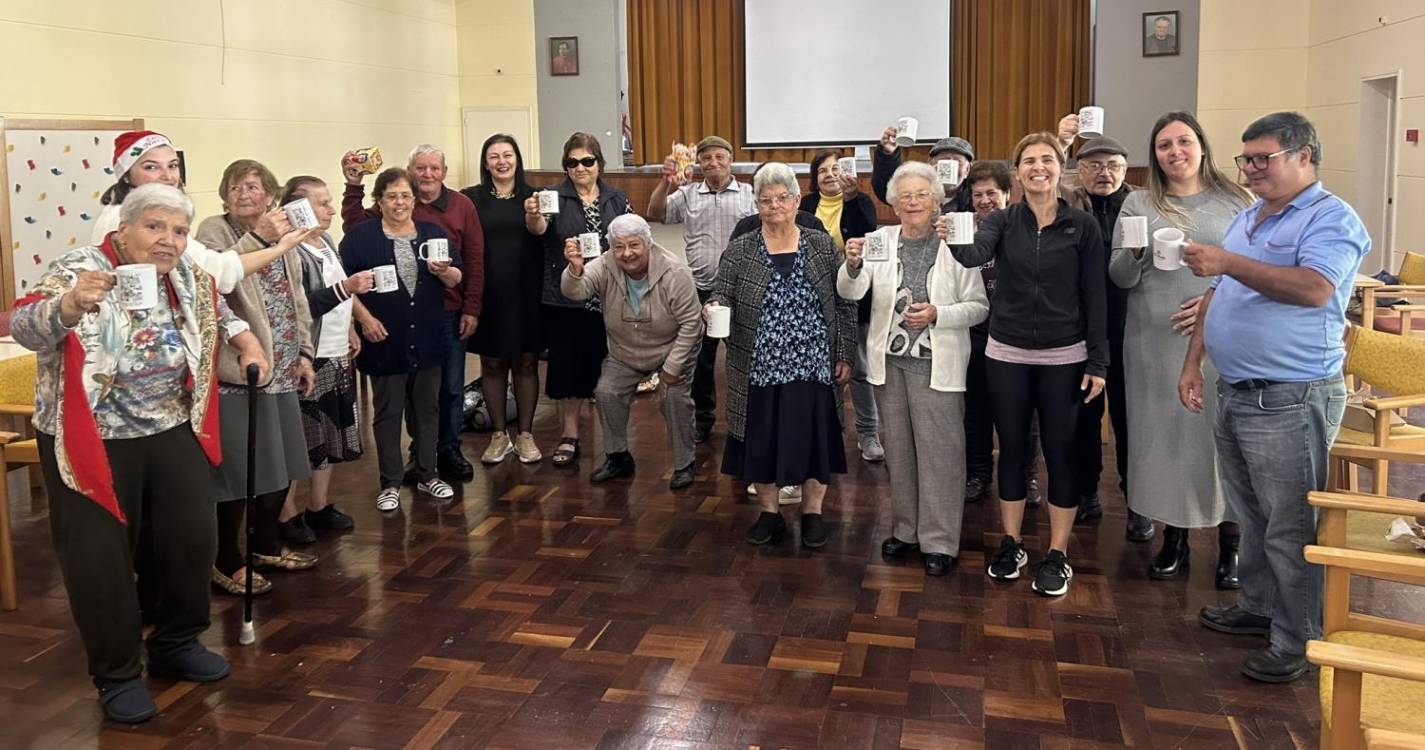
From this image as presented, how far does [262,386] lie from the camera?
12.2ft

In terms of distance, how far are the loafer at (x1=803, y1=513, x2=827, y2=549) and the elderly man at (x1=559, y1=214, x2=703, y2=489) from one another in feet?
2.85

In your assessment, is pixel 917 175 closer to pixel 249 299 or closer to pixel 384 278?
pixel 384 278

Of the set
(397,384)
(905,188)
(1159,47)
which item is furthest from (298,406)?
(1159,47)

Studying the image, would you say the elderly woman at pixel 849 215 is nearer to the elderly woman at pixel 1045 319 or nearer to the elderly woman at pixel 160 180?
the elderly woman at pixel 1045 319

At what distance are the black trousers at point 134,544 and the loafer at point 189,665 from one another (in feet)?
0.07

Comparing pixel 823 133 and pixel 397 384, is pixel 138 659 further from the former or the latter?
pixel 823 133

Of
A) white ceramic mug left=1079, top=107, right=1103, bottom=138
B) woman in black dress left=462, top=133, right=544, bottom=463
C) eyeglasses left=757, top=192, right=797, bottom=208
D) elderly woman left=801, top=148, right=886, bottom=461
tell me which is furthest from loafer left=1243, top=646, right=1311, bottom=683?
woman in black dress left=462, top=133, right=544, bottom=463

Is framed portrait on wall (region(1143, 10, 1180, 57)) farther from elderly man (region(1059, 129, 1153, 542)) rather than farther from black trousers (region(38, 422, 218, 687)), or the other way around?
black trousers (region(38, 422, 218, 687))

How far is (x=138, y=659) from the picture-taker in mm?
3227

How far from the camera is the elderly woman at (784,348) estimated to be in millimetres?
4344

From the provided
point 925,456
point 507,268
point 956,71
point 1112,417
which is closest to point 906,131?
point 1112,417

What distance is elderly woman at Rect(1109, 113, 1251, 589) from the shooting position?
3.73 meters

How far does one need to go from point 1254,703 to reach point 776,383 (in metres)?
1.92

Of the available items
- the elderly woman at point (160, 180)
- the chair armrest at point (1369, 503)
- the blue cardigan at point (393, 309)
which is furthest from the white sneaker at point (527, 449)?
the chair armrest at point (1369, 503)
